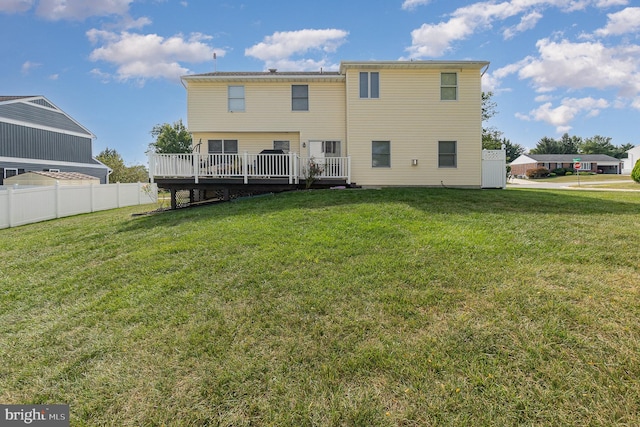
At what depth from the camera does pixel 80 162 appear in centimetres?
2741

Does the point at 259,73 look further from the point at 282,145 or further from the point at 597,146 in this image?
the point at 597,146

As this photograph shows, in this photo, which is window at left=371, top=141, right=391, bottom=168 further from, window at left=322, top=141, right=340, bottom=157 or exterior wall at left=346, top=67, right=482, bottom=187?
window at left=322, top=141, right=340, bottom=157

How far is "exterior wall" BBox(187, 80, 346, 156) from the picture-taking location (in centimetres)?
1391

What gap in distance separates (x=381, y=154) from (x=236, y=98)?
6.60 m

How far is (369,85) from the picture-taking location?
13.5 metres

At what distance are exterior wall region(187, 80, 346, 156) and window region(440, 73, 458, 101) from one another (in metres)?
4.09

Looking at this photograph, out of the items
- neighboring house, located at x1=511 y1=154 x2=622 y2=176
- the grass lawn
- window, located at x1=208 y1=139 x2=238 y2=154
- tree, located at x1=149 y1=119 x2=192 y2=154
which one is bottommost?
the grass lawn

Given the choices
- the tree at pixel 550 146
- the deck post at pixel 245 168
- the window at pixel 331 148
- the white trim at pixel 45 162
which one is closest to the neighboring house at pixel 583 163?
the tree at pixel 550 146

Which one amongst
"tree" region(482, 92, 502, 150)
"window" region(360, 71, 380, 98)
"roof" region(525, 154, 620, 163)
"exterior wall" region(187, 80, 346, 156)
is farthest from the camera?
"roof" region(525, 154, 620, 163)

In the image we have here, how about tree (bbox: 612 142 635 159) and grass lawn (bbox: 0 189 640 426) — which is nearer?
grass lawn (bbox: 0 189 640 426)

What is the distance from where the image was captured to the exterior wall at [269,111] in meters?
13.9

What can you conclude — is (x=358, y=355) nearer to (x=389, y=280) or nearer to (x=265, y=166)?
(x=389, y=280)

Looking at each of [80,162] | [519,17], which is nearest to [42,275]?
[519,17]

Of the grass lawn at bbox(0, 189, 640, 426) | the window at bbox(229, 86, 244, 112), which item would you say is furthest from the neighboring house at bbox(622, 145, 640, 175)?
the grass lawn at bbox(0, 189, 640, 426)
